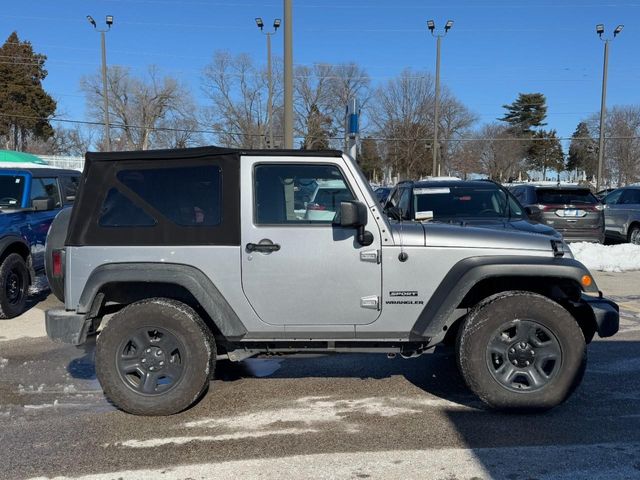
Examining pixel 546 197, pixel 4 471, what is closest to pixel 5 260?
pixel 4 471

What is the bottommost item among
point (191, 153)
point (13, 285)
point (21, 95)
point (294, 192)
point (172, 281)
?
point (13, 285)

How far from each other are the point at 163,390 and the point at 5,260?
429cm

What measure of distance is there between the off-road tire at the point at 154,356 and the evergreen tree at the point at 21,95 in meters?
48.7

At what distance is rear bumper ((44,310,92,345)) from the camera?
4.28m

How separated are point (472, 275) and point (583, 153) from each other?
233 ft

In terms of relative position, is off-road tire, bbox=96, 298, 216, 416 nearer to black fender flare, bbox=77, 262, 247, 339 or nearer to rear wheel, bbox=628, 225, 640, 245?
black fender flare, bbox=77, 262, 247, 339

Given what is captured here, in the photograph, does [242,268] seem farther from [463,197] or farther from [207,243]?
[463,197]

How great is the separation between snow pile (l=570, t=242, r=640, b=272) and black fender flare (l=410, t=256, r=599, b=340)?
25.1ft

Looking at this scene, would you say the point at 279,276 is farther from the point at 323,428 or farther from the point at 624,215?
the point at 624,215

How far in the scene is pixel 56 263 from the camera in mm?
4805

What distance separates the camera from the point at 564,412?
173 inches

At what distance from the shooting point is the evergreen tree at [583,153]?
63.7 metres

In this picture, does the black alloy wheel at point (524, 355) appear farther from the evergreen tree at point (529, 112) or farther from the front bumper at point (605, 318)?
the evergreen tree at point (529, 112)

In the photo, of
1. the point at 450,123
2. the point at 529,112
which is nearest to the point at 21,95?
the point at 450,123
